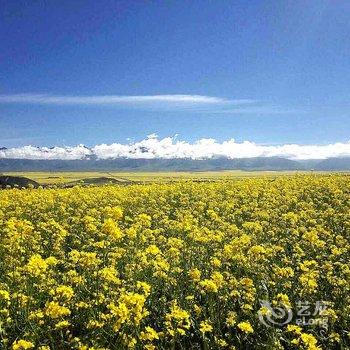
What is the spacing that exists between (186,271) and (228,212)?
801 centimetres

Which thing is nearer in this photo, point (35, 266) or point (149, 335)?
point (149, 335)

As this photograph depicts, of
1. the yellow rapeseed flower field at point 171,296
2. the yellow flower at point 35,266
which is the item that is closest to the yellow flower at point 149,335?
the yellow rapeseed flower field at point 171,296

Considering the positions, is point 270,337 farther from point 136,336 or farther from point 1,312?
point 1,312

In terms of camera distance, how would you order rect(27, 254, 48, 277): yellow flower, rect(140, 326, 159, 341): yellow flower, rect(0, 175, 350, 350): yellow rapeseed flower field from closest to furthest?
rect(140, 326, 159, 341): yellow flower, rect(0, 175, 350, 350): yellow rapeseed flower field, rect(27, 254, 48, 277): yellow flower

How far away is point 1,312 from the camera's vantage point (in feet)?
20.2

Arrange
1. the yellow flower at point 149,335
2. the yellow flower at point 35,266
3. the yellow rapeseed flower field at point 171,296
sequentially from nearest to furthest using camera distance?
the yellow flower at point 149,335, the yellow rapeseed flower field at point 171,296, the yellow flower at point 35,266

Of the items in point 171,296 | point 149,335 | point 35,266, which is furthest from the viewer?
point 171,296

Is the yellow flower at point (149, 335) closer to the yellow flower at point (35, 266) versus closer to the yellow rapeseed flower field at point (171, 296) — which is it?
the yellow rapeseed flower field at point (171, 296)

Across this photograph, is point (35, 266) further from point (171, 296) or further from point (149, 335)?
point (171, 296)

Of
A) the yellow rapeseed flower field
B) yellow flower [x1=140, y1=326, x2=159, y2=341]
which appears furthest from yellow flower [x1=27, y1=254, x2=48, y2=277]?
yellow flower [x1=140, y1=326, x2=159, y2=341]

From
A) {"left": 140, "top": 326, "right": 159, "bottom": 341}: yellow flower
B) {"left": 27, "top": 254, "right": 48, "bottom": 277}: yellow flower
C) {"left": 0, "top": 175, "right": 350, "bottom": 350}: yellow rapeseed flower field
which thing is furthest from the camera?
{"left": 27, "top": 254, "right": 48, "bottom": 277}: yellow flower

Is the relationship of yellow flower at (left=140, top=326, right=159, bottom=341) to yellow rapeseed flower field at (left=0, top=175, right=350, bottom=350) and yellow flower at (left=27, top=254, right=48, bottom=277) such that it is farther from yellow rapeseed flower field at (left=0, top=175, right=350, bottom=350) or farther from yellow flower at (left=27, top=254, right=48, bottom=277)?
yellow flower at (left=27, top=254, right=48, bottom=277)

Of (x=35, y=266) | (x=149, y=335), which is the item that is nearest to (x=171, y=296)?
(x=149, y=335)

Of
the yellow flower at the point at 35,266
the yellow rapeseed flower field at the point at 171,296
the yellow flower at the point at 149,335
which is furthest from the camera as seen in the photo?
the yellow flower at the point at 35,266
